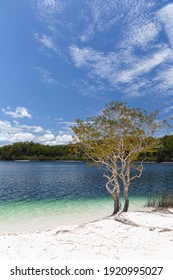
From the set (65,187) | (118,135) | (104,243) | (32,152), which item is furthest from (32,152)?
(104,243)

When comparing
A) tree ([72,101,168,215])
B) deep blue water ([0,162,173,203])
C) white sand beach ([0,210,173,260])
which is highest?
tree ([72,101,168,215])

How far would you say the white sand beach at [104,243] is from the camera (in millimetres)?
8434

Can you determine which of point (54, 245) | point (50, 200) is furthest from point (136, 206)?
point (54, 245)

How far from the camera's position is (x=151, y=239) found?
9945 mm

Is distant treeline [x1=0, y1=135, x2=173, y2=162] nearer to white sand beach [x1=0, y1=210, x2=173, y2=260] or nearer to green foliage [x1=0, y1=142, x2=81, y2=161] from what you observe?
green foliage [x1=0, y1=142, x2=81, y2=161]

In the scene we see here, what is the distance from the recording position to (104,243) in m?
9.72

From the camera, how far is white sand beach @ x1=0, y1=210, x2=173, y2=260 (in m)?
8.43

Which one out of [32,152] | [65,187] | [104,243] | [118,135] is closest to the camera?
[104,243]

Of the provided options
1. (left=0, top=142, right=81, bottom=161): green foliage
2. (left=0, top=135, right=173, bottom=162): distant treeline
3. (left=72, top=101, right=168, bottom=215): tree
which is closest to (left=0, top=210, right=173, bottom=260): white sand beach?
(left=72, top=101, right=168, bottom=215): tree

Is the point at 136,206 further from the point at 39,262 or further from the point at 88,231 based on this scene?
the point at 39,262

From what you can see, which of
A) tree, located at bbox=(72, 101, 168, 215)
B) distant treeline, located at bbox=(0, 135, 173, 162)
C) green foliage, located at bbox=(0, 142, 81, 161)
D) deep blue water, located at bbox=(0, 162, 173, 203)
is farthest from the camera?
green foliage, located at bbox=(0, 142, 81, 161)

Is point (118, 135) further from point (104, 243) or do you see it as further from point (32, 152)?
point (32, 152)

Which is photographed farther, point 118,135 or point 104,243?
point 118,135

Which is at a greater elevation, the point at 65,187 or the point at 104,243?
the point at 104,243
